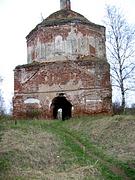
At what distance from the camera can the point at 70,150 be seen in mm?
14828

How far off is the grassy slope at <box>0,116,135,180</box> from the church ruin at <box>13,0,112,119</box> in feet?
10.9

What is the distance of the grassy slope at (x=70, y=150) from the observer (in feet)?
41.0

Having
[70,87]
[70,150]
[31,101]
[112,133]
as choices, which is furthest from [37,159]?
[31,101]

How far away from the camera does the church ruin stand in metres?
22.8

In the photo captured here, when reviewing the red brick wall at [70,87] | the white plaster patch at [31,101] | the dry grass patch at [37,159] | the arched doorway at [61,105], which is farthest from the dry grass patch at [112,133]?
the white plaster patch at [31,101]

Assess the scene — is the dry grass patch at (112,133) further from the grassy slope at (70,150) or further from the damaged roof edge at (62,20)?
A: the damaged roof edge at (62,20)

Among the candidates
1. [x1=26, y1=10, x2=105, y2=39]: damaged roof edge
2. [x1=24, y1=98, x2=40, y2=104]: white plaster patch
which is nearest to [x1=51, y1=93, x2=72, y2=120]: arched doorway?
[x1=24, y1=98, x2=40, y2=104]: white plaster patch

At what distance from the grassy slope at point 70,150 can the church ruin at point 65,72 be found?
10.9 ft

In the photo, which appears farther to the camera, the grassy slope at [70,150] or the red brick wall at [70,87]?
the red brick wall at [70,87]

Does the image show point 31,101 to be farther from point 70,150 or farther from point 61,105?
point 70,150

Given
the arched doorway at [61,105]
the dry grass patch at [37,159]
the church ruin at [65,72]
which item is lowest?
the dry grass patch at [37,159]

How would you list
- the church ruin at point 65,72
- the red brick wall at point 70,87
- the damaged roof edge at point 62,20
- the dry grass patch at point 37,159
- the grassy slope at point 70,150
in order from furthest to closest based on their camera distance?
the damaged roof edge at point 62,20 → the church ruin at point 65,72 → the red brick wall at point 70,87 → the grassy slope at point 70,150 → the dry grass patch at point 37,159

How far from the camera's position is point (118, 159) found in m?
14.5

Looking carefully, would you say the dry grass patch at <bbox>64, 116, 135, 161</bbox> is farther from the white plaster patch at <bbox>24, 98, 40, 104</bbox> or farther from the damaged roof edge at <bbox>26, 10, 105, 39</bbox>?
the damaged roof edge at <bbox>26, 10, 105, 39</bbox>
